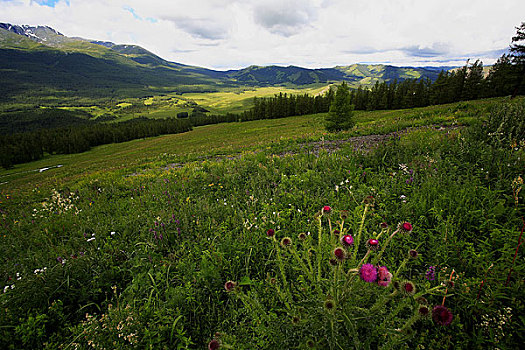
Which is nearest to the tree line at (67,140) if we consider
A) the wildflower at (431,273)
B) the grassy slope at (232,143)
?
the grassy slope at (232,143)

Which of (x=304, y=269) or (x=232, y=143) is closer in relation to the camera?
(x=304, y=269)

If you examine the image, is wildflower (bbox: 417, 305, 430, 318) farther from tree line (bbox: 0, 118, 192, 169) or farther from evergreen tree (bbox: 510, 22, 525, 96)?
tree line (bbox: 0, 118, 192, 169)

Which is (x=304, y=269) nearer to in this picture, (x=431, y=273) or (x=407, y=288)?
(x=407, y=288)

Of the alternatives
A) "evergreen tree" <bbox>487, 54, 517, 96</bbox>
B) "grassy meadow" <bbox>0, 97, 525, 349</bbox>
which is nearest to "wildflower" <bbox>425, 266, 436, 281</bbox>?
"grassy meadow" <bbox>0, 97, 525, 349</bbox>

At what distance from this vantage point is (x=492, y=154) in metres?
4.61

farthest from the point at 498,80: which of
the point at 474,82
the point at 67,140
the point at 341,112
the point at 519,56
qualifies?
the point at 67,140

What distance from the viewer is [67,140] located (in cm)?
9288

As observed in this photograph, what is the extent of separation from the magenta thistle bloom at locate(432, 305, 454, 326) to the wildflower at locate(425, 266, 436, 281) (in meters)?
1.06

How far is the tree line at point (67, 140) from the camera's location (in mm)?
83688

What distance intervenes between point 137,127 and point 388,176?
123 metres

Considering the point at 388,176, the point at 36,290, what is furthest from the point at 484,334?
the point at 36,290

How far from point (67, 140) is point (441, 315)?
415 ft

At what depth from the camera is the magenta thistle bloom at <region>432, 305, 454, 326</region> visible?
1.46 metres

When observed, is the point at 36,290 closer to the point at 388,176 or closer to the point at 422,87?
the point at 388,176
